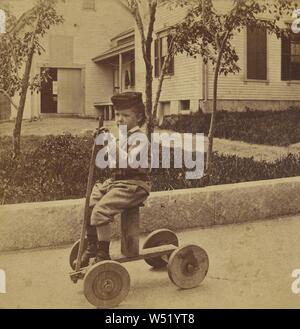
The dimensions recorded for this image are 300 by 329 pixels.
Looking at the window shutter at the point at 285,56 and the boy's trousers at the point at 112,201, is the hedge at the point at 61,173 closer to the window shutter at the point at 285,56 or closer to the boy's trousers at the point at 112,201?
the boy's trousers at the point at 112,201

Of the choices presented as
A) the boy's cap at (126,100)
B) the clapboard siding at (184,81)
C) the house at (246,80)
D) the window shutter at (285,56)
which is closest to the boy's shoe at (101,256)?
the boy's cap at (126,100)

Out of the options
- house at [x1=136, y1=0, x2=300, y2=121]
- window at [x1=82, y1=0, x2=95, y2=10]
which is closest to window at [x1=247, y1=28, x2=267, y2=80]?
house at [x1=136, y1=0, x2=300, y2=121]

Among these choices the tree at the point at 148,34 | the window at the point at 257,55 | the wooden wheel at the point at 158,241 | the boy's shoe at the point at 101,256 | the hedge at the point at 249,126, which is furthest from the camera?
the window at the point at 257,55

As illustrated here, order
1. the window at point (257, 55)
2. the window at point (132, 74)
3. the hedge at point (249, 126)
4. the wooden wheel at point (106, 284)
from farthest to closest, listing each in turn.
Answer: the window at point (257, 55) < the hedge at point (249, 126) < the window at point (132, 74) < the wooden wheel at point (106, 284)

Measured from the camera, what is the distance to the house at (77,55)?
292 cm

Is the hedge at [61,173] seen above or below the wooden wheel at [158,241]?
above

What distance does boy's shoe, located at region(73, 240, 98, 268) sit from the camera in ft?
6.94

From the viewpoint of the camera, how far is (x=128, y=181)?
6.91ft

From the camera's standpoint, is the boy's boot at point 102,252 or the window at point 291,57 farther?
the window at point 291,57

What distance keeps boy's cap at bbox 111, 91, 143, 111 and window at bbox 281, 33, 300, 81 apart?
425 centimetres

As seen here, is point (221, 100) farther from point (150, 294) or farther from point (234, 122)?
point (150, 294)

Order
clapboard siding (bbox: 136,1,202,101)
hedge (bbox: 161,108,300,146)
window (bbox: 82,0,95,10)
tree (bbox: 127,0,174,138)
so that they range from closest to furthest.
A: window (bbox: 82,0,95,10)
tree (bbox: 127,0,174,138)
hedge (bbox: 161,108,300,146)
clapboard siding (bbox: 136,1,202,101)

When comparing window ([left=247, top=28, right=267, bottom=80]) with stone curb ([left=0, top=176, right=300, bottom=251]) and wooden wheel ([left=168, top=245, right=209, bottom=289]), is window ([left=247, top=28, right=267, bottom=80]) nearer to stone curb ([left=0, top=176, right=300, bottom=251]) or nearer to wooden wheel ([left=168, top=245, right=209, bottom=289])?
A: stone curb ([left=0, top=176, right=300, bottom=251])

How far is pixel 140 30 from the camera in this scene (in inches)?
122
